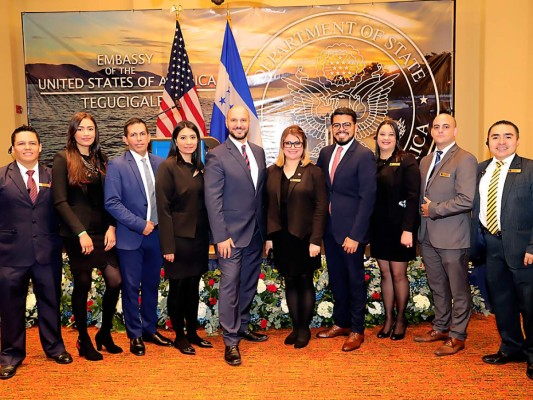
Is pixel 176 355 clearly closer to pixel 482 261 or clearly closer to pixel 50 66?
pixel 482 261

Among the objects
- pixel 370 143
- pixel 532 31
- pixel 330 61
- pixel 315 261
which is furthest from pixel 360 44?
pixel 315 261

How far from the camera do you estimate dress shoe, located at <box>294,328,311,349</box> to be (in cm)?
375

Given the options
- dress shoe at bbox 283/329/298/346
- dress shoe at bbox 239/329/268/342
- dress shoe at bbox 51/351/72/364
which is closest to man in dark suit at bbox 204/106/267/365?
dress shoe at bbox 239/329/268/342

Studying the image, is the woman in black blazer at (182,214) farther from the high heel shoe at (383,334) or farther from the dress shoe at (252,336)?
the high heel shoe at (383,334)

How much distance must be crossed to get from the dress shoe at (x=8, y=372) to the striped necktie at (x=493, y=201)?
333cm

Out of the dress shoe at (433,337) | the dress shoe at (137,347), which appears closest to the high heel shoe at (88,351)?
the dress shoe at (137,347)

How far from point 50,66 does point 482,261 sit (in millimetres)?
5922

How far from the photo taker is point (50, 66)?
A: 6.71 meters

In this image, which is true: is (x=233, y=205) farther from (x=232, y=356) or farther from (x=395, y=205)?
(x=395, y=205)

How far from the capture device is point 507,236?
3.23 meters

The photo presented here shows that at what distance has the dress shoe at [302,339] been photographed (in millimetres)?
3750

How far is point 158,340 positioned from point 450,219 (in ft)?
7.73

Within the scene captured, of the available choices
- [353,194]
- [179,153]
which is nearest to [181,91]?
[179,153]

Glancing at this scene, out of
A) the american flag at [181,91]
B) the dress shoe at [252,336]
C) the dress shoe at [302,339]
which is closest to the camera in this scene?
the dress shoe at [302,339]
